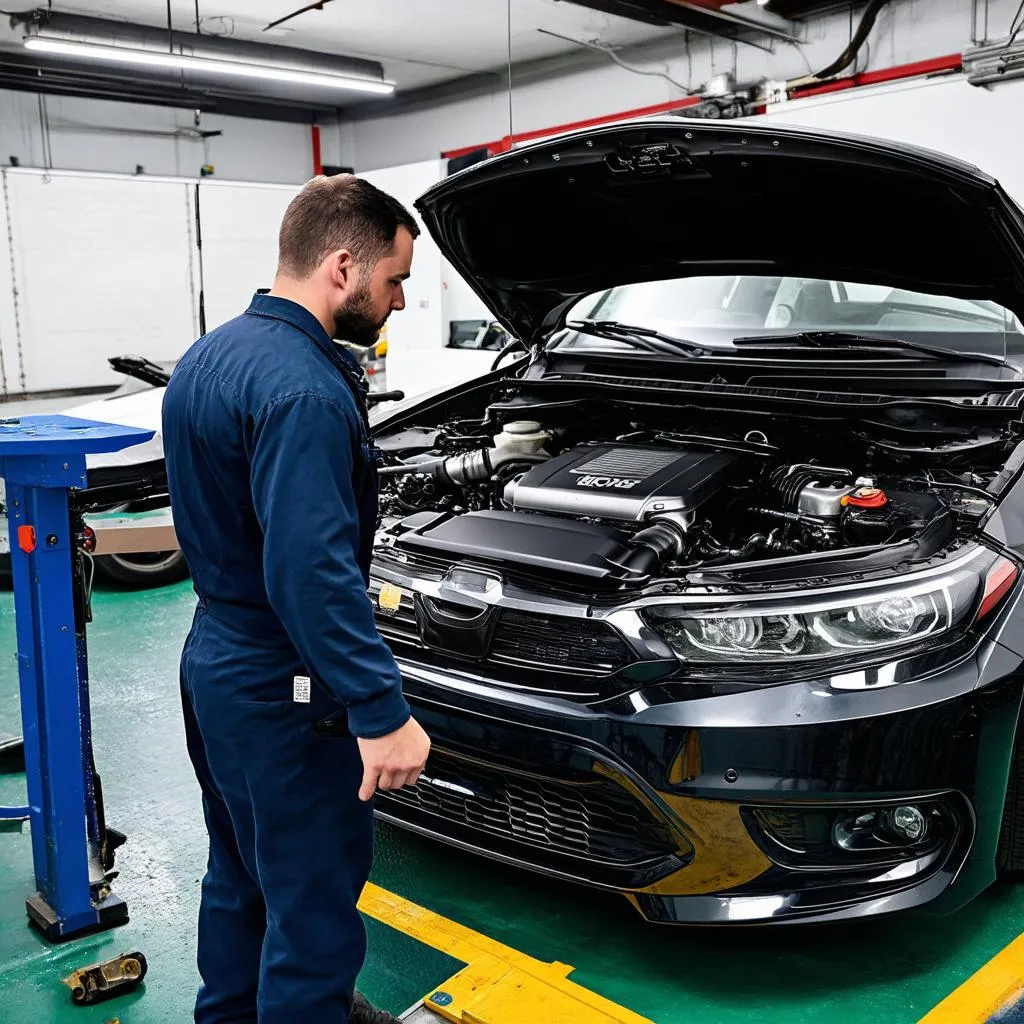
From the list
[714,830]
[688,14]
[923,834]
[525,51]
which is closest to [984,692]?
[923,834]

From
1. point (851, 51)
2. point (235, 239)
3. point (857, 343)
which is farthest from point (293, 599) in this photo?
point (235, 239)

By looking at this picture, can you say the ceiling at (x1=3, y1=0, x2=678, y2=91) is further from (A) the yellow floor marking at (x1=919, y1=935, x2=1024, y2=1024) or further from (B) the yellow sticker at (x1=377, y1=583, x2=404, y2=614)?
(A) the yellow floor marking at (x1=919, y1=935, x2=1024, y2=1024)

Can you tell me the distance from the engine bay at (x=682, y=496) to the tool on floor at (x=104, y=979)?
3.53 ft

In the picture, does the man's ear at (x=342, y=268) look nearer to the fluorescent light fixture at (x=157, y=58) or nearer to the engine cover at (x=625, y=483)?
the engine cover at (x=625, y=483)

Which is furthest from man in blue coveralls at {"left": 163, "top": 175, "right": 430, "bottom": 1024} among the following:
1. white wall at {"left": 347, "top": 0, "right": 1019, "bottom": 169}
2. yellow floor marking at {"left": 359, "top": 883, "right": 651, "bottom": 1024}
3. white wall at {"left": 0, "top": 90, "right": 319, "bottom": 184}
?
white wall at {"left": 0, "top": 90, "right": 319, "bottom": 184}

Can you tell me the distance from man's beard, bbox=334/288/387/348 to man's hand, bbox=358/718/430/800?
0.64 metres

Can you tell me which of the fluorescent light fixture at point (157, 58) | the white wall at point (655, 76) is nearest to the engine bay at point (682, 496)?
the white wall at point (655, 76)

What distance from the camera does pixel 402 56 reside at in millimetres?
12148

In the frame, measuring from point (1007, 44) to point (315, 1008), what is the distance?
7892 millimetres

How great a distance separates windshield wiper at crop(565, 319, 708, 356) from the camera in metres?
3.27

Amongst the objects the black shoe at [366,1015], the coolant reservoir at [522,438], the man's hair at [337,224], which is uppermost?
the man's hair at [337,224]

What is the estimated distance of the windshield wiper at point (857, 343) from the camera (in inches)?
111

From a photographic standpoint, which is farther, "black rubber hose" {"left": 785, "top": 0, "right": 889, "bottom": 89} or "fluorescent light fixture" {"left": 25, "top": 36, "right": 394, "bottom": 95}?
"fluorescent light fixture" {"left": 25, "top": 36, "right": 394, "bottom": 95}

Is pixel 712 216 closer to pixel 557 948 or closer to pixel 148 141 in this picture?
pixel 557 948
